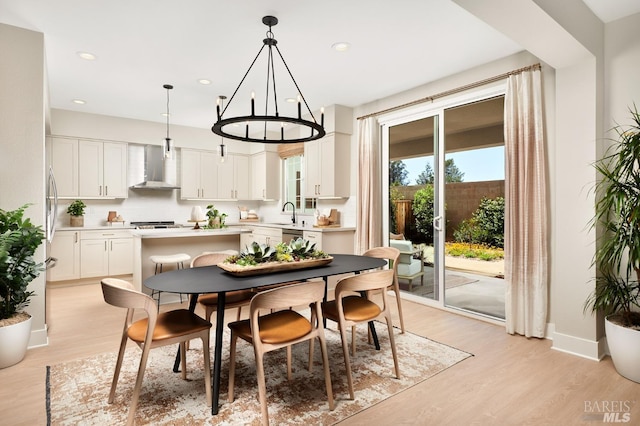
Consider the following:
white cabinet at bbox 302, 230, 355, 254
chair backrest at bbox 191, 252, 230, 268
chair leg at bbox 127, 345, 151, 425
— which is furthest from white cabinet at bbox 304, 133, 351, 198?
chair leg at bbox 127, 345, 151, 425

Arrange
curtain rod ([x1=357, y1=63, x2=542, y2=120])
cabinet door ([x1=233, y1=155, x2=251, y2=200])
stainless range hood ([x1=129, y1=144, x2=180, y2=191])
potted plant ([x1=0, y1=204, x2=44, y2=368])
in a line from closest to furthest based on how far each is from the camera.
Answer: potted plant ([x1=0, y1=204, x2=44, y2=368])
curtain rod ([x1=357, y1=63, x2=542, y2=120])
stainless range hood ([x1=129, y1=144, x2=180, y2=191])
cabinet door ([x1=233, y1=155, x2=251, y2=200])

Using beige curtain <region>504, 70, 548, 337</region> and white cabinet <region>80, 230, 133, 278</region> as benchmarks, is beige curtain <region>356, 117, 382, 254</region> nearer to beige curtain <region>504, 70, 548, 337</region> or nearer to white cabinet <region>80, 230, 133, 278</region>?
beige curtain <region>504, 70, 548, 337</region>

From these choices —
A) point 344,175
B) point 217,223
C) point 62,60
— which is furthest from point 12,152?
point 344,175

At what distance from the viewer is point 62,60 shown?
3.74m

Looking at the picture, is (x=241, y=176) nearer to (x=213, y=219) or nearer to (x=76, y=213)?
(x=213, y=219)

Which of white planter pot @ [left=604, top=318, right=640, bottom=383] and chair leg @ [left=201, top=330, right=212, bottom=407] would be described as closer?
chair leg @ [left=201, top=330, right=212, bottom=407]

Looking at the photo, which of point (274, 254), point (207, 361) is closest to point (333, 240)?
point (274, 254)

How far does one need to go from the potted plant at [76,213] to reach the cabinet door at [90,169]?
0.21 m

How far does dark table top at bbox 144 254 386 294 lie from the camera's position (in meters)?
2.07

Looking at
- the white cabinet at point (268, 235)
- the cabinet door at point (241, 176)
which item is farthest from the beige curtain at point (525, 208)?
the cabinet door at point (241, 176)

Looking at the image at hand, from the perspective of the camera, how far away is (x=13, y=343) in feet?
8.94

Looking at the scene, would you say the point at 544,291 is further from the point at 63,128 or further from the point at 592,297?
the point at 63,128

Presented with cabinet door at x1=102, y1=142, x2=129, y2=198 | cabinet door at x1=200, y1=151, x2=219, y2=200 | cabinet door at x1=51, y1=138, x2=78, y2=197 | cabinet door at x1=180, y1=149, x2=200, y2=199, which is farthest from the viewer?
cabinet door at x1=200, y1=151, x2=219, y2=200

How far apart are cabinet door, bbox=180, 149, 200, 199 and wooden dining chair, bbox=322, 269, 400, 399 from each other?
4919 millimetres
